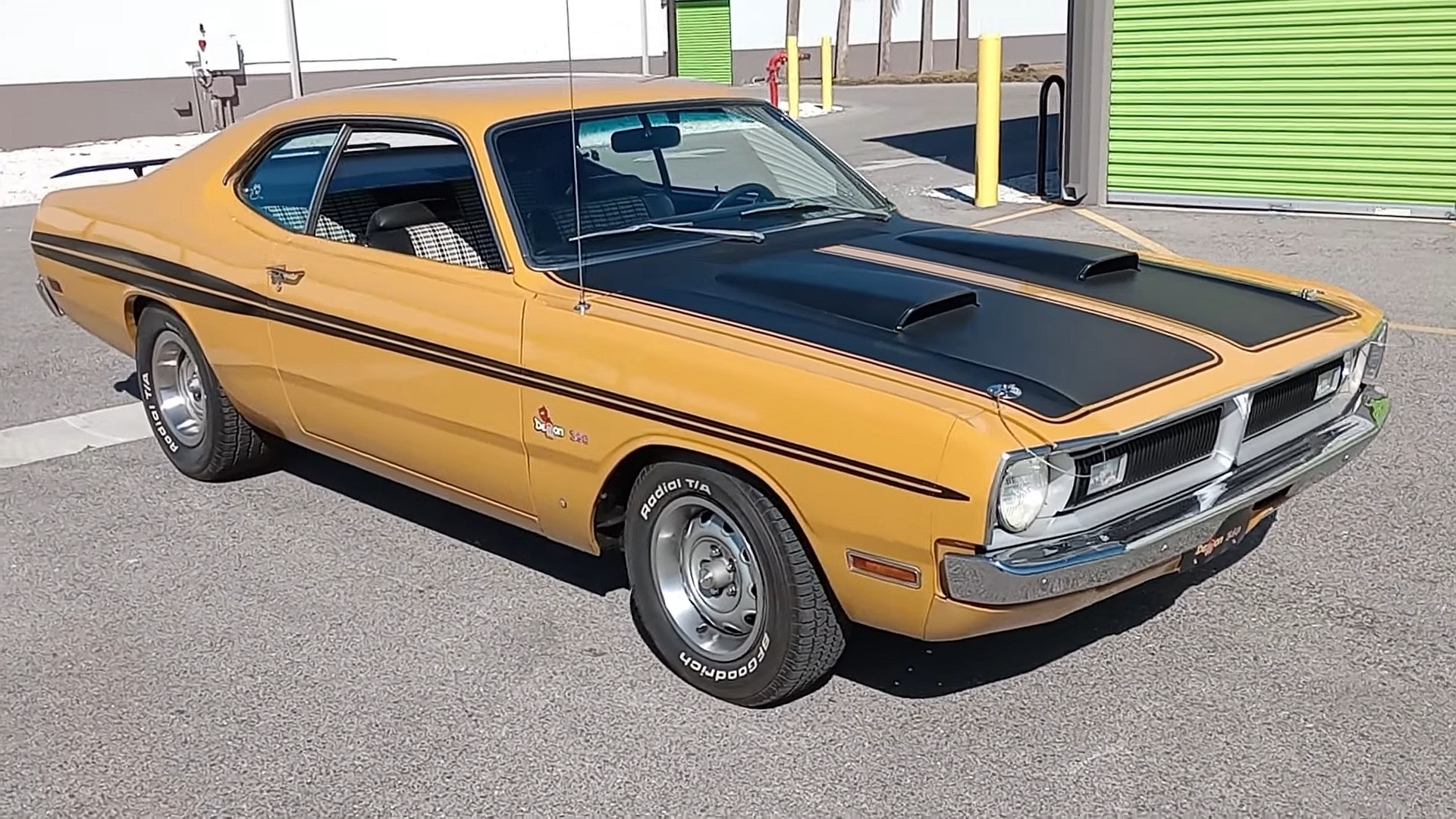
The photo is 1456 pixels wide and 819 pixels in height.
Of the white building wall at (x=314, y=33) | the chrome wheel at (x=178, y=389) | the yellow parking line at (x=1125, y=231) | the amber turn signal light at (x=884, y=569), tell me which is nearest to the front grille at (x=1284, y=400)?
the amber turn signal light at (x=884, y=569)

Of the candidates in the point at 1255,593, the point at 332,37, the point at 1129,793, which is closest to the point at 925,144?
the point at 332,37

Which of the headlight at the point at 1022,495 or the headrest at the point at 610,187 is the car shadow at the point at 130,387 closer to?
the headrest at the point at 610,187

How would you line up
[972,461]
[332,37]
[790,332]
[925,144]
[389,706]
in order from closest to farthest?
[972,461]
[790,332]
[389,706]
[925,144]
[332,37]

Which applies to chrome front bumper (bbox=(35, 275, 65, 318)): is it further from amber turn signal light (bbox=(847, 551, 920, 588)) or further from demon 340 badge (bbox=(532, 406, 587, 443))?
amber turn signal light (bbox=(847, 551, 920, 588))

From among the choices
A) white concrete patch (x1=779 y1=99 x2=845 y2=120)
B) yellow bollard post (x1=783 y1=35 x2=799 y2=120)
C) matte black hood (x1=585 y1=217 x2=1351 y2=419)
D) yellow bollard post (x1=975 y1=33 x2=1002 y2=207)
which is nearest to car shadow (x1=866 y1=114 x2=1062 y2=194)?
yellow bollard post (x1=975 y1=33 x2=1002 y2=207)

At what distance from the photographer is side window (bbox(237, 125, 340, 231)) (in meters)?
5.08

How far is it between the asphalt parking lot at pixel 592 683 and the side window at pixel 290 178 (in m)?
1.17

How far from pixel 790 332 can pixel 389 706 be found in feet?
4.99

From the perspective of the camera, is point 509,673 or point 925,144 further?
point 925,144

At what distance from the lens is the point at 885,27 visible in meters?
41.4

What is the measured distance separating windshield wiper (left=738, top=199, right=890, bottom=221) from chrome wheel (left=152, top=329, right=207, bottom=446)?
7.92ft

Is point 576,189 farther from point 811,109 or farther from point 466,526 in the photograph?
point 811,109

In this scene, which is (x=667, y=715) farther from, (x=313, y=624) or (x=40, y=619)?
(x=40, y=619)

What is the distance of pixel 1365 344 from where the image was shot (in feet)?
13.9
